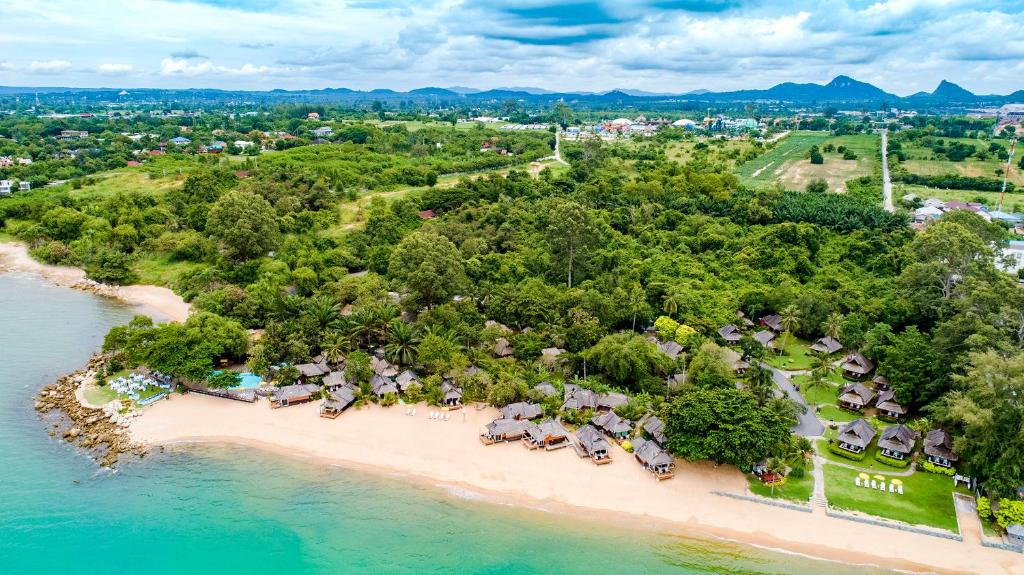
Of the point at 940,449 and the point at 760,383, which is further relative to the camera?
the point at 760,383

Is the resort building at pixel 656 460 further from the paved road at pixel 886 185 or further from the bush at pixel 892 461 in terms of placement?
the paved road at pixel 886 185

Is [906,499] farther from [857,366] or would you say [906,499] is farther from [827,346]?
[827,346]

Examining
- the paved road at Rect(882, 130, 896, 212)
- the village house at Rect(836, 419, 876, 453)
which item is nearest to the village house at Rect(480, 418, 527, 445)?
the village house at Rect(836, 419, 876, 453)

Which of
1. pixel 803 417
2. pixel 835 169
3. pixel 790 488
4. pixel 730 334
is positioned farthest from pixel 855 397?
pixel 835 169

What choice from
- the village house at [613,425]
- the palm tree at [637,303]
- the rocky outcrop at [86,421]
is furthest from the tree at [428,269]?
the rocky outcrop at [86,421]

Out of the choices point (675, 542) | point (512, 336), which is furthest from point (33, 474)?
point (675, 542)

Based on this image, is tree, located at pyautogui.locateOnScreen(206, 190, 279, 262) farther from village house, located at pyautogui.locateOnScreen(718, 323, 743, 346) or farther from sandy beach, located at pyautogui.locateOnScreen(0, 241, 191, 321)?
village house, located at pyautogui.locateOnScreen(718, 323, 743, 346)

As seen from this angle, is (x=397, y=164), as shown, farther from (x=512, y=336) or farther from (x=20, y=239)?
(x=512, y=336)
